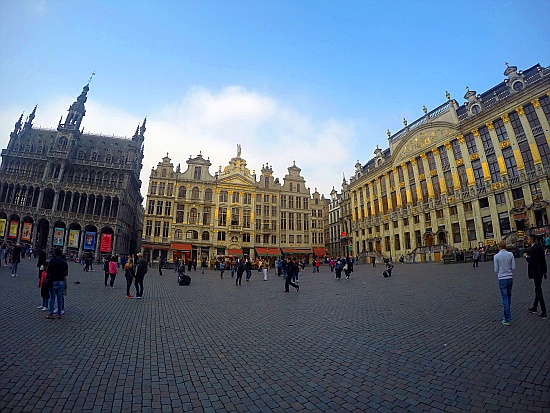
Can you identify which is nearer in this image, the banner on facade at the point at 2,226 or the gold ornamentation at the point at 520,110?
the gold ornamentation at the point at 520,110

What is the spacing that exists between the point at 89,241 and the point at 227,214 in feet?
76.4

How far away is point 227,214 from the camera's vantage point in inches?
1991

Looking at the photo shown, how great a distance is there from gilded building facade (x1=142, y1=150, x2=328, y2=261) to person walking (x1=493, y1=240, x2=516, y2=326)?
43.7 meters

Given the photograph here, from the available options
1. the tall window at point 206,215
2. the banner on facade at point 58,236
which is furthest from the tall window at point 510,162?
the banner on facade at point 58,236

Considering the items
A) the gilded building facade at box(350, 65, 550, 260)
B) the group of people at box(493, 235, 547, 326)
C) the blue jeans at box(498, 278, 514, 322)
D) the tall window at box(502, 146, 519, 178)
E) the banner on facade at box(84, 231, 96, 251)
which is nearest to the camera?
the blue jeans at box(498, 278, 514, 322)

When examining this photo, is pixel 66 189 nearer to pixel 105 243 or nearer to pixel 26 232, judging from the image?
pixel 26 232

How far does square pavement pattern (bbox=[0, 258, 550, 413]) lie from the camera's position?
3303mm

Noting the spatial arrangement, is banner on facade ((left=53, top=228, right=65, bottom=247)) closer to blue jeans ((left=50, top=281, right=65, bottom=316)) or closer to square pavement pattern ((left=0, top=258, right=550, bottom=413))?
square pavement pattern ((left=0, top=258, right=550, bottom=413))

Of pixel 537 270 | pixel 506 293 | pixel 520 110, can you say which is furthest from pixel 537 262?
pixel 520 110

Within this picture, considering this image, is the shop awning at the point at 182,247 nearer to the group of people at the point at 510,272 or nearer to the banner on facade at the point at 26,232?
the banner on facade at the point at 26,232

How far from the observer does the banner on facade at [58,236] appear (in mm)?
43963

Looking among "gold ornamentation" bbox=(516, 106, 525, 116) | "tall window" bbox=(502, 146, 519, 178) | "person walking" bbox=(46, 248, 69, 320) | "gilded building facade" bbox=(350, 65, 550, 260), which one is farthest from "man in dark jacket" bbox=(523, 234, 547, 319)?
"gold ornamentation" bbox=(516, 106, 525, 116)

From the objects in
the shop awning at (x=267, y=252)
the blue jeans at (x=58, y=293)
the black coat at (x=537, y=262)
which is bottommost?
the blue jeans at (x=58, y=293)

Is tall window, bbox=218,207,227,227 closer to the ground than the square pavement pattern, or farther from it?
farther from it
